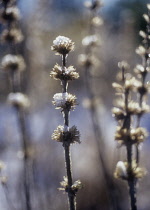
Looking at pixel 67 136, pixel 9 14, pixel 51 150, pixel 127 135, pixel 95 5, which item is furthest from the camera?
pixel 51 150

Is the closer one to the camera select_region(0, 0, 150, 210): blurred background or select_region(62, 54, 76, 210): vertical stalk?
select_region(62, 54, 76, 210): vertical stalk

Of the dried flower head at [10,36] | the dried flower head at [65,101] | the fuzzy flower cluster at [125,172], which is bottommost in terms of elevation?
the fuzzy flower cluster at [125,172]

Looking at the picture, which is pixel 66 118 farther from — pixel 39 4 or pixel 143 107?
pixel 39 4

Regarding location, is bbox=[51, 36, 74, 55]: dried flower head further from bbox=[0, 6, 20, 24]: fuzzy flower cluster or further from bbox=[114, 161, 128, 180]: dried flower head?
bbox=[0, 6, 20, 24]: fuzzy flower cluster

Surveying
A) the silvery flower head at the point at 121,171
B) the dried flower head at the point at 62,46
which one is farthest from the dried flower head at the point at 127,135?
the dried flower head at the point at 62,46

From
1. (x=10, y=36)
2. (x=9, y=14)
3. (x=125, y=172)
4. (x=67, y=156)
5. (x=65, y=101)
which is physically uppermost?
(x=9, y=14)

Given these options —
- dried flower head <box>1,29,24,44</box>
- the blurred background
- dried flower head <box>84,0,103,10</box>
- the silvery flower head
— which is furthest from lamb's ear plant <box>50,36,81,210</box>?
dried flower head <box>84,0,103,10</box>

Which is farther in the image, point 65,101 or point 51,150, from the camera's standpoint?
point 51,150

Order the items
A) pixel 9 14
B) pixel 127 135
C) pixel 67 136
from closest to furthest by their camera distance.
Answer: pixel 127 135
pixel 67 136
pixel 9 14

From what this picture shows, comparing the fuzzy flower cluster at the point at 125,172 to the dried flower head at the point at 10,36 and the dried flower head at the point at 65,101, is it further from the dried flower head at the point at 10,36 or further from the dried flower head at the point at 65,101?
the dried flower head at the point at 10,36

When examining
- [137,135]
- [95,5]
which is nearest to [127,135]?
[137,135]

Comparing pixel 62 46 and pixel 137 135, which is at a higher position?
pixel 62 46

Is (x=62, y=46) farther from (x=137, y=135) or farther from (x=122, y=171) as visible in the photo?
(x=122, y=171)

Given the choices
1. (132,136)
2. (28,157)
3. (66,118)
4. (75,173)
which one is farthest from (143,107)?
(75,173)
